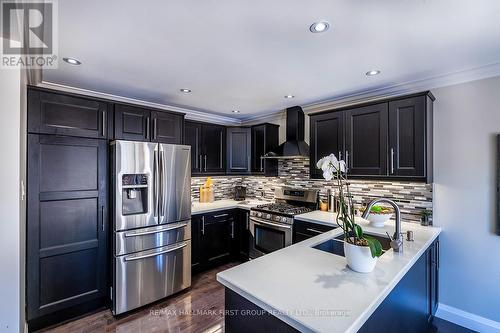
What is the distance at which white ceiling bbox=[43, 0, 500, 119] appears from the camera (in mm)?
1434

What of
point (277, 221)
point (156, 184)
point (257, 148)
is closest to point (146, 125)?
point (156, 184)

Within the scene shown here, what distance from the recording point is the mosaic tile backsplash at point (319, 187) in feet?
8.85

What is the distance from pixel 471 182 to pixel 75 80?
13.9ft

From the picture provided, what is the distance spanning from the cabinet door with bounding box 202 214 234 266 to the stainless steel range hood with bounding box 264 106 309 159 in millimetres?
1341

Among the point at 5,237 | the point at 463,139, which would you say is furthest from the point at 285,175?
the point at 5,237

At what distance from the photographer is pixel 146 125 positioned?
284 centimetres

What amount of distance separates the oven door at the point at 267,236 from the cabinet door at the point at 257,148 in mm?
899

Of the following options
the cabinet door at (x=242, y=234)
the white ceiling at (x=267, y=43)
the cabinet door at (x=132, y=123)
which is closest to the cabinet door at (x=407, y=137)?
the white ceiling at (x=267, y=43)

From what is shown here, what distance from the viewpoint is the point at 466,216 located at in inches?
94.0

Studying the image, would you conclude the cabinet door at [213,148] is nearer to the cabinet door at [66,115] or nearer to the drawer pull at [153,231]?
the drawer pull at [153,231]

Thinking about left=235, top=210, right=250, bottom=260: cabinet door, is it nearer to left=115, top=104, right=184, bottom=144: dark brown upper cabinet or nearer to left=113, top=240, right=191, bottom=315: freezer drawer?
left=113, top=240, right=191, bottom=315: freezer drawer

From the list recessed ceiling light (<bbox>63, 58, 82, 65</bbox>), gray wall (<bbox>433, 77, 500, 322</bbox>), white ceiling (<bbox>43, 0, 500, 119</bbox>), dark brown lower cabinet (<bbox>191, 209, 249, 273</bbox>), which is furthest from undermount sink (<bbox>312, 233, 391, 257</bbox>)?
recessed ceiling light (<bbox>63, 58, 82, 65</bbox>)

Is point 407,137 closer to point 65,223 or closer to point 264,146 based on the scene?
point 264,146

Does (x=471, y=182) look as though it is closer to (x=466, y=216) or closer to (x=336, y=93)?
(x=466, y=216)
